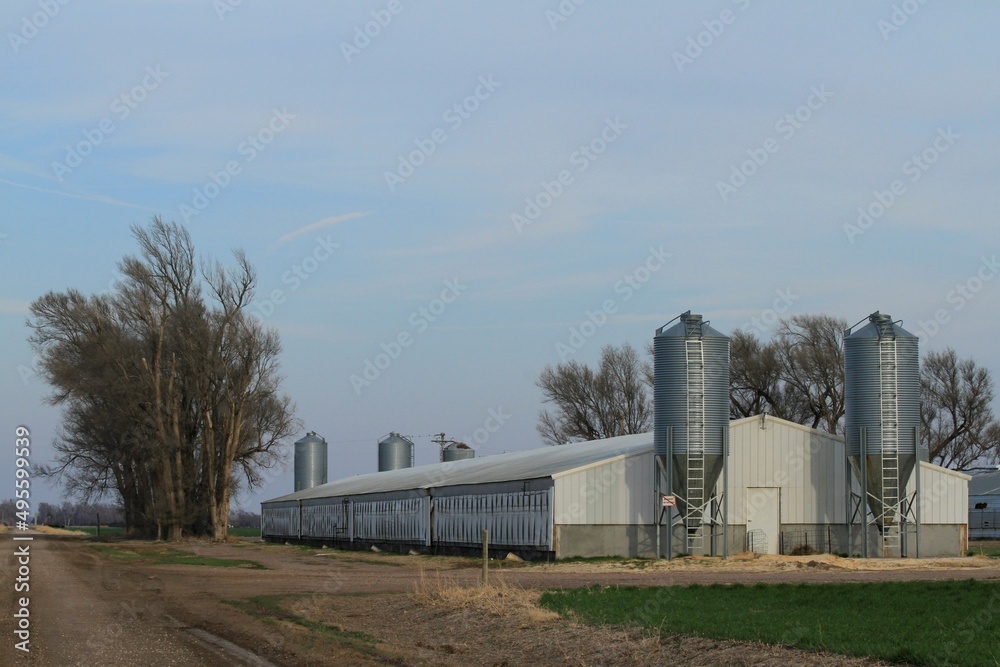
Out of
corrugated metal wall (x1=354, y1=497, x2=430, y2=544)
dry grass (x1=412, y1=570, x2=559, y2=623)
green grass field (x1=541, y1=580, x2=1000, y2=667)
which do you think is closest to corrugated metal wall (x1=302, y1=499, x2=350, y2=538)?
corrugated metal wall (x1=354, y1=497, x2=430, y2=544)

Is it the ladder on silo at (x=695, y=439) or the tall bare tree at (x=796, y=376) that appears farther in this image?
the tall bare tree at (x=796, y=376)

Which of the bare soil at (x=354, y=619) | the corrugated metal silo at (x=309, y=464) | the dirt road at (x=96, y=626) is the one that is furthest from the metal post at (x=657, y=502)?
the corrugated metal silo at (x=309, y=464)

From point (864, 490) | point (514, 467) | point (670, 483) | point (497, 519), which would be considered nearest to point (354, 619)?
point (670, 483)

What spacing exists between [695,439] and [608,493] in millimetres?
3507

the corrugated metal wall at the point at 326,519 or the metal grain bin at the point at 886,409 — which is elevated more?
the metal grain bin at the point at 886,409

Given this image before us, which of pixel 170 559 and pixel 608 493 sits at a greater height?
pixel 608 493

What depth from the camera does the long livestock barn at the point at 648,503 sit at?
38.5 metres

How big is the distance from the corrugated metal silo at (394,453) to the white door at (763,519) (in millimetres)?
50226

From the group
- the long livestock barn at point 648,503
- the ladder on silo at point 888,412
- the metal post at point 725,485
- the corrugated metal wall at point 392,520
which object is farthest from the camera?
the corrugated metal wall at point 392,520

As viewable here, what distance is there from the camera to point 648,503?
129 feet

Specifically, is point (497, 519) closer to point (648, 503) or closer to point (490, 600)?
point (648, 503)

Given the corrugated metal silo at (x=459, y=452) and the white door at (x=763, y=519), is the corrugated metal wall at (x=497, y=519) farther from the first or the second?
the corrugated metal silo at (x=459, y=452)

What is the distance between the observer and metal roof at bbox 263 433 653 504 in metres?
42.8

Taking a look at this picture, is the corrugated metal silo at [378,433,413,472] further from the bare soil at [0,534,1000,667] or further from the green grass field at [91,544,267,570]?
the bare soil at [0,534,1000,667]
